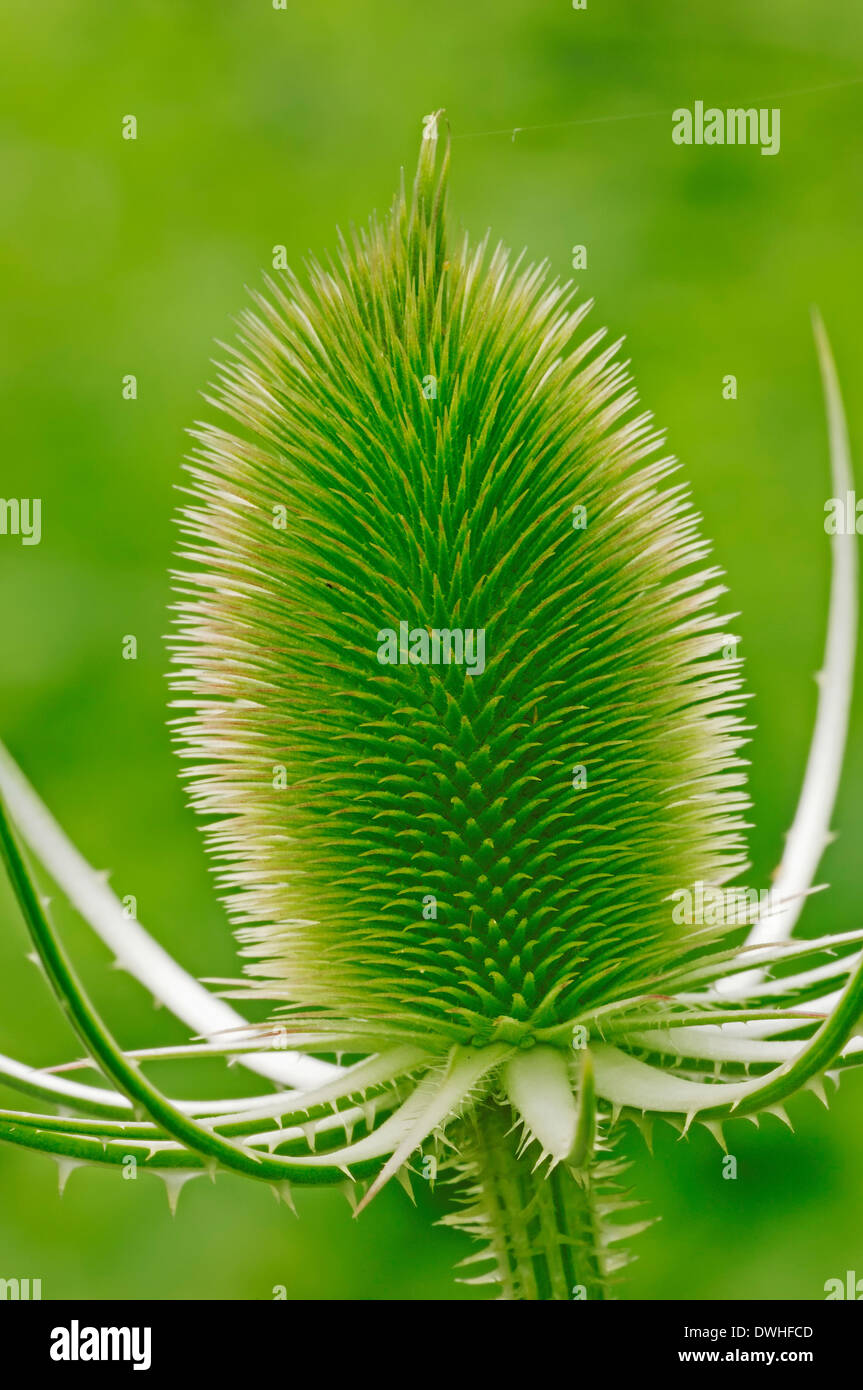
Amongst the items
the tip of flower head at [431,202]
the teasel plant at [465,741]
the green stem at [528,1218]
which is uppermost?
the tip of flower head at [431,202]

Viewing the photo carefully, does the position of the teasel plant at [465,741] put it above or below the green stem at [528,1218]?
above

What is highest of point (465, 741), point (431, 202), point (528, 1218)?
point (431, 202)

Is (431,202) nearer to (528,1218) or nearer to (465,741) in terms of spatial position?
(465,741)

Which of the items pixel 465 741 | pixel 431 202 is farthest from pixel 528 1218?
pixel 431 202

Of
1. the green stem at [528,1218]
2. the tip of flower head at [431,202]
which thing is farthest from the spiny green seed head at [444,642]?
the green stem at [528,1218]

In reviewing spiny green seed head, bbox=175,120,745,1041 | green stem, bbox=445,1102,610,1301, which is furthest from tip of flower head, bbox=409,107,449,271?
green stem, bbox=445,1102,610,1301

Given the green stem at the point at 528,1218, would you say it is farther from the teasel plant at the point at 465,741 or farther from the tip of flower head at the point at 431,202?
the tip of flower head at the point at 431,202
